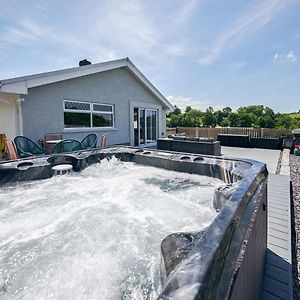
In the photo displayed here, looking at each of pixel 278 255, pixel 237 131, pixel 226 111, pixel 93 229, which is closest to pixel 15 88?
pixel 93 229

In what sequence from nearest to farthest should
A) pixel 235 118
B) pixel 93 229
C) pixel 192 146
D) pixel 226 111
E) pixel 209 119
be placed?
pixel 93 229 < pixel 192 146 < pixel 209 119 < pixel 235 118 < pixel 226 111

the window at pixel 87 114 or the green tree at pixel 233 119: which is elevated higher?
the green tree at pixel 233 119

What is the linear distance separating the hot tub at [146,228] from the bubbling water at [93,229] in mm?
11

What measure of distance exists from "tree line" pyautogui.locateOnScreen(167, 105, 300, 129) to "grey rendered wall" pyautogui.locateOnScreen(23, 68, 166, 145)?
74.4 ft

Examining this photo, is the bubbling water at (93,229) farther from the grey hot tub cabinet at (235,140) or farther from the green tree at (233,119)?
the green tree at (233,119)

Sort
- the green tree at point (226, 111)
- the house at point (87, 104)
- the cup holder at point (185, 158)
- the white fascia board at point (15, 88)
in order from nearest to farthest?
1. the cup holder at point (185, 158)
2. the white fascia board at point (15, 88)
3. the house at point (87, 104)
4. the green tree at point (226, 111)

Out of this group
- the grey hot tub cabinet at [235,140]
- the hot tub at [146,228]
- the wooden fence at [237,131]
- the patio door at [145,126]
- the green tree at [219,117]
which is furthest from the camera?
the green tree at [219,117]

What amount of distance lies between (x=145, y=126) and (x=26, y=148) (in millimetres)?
6331

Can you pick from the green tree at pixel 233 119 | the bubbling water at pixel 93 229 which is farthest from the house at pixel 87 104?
the green tree at pixel 233 119

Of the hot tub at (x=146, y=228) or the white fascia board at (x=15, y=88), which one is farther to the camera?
the white fascia board at (x=15, y=88)

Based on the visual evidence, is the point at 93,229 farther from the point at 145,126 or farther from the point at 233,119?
the point at 233,119

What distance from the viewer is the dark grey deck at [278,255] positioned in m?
1.77

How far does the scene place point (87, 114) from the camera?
8414 mm

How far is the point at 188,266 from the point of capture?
905 millimetres
